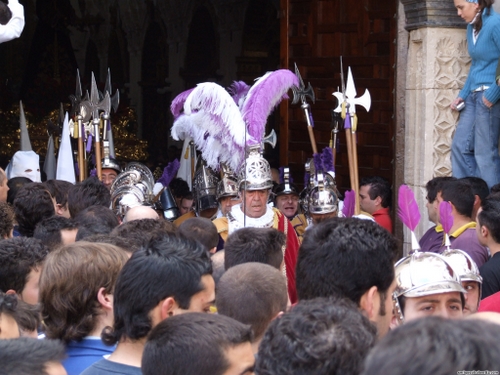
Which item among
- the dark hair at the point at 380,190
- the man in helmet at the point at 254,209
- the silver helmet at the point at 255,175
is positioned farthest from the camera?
the dark hair at the point at 380,190

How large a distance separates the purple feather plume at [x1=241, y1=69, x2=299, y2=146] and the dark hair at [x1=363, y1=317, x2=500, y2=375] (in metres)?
4.88

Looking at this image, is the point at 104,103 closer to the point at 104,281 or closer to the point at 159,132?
the point at 104,281

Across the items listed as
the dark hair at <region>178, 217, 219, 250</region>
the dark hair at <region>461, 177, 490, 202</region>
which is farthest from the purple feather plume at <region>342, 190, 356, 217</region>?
the dark hair at <region>178, 217, 219, 250</region>

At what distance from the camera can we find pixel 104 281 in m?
2.92

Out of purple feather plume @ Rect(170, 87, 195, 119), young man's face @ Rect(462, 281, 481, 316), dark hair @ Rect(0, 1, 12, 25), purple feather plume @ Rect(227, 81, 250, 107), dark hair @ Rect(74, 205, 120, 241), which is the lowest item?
young man's face @ Rect(462, 281, 481, 316)

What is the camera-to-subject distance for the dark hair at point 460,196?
5172mm

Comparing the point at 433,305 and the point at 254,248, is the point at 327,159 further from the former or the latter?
the point at 433,305

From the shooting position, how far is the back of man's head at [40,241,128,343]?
2.88 m

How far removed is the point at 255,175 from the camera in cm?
605

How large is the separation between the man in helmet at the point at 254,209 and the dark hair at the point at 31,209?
1.17m

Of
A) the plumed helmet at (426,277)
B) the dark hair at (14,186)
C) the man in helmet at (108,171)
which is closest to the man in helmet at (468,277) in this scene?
the plumed helmet at (426,277)

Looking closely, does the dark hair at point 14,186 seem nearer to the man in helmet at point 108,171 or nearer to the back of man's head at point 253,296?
the man in helmet at point 108,171

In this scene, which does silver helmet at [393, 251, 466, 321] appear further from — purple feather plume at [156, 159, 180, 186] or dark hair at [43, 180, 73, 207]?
purple feather plume at [156, 159, 180, 186]

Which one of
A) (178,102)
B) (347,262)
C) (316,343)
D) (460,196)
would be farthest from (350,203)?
(316,343)
